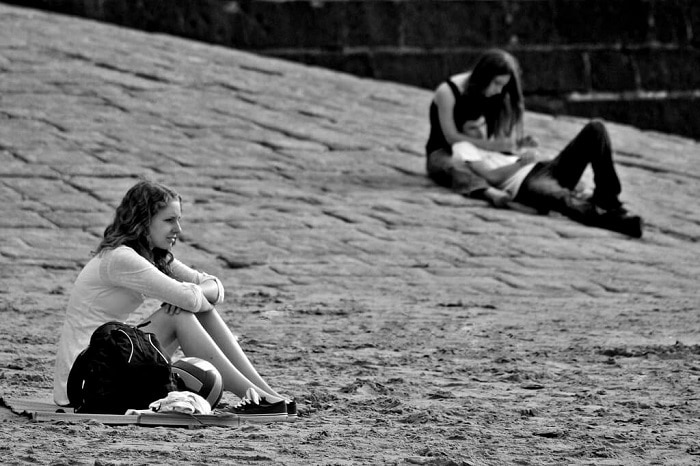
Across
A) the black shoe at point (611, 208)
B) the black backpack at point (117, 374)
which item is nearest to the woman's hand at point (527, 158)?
the black shoe at point (611, 208)

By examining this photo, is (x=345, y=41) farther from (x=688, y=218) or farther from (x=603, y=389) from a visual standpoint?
(x=603, y=389)

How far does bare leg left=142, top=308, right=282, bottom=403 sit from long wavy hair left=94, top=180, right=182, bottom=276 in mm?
235

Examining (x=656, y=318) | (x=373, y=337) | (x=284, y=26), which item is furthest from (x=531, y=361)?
(x=284, y=26)

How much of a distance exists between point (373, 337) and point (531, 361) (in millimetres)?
779

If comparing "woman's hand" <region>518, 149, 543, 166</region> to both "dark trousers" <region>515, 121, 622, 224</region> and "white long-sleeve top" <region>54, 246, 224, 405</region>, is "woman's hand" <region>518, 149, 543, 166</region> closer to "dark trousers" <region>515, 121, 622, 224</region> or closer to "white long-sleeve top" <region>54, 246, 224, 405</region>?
"dark trousers" <region>515, 121, 622, 224</region>

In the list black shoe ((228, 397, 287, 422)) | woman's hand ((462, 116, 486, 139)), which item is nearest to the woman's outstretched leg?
black shoe ((228, 397, 287, 422))

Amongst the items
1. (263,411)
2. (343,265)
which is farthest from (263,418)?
(343,265)

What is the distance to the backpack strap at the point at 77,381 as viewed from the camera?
462cm

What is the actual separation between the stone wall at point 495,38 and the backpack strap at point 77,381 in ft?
28.9

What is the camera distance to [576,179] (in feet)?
30.3

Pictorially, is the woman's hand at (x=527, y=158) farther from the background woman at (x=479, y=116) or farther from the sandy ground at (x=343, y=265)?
the sandy ground at (x=343, y=265)

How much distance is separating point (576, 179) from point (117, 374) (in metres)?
5.24

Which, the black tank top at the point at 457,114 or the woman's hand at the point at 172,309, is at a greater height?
the black tank top at the point at 457,114

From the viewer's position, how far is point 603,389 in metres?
5.38
